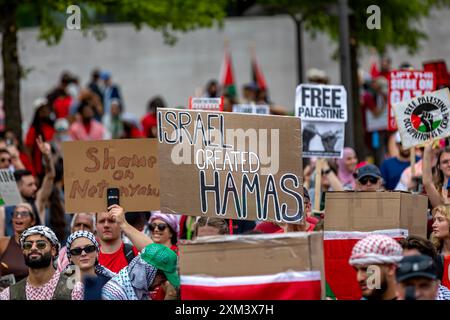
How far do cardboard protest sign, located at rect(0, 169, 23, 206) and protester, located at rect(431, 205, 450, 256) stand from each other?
4.43 metres

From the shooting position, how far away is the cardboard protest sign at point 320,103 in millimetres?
13867

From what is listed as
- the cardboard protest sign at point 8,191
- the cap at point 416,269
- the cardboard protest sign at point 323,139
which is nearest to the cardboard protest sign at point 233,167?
the cap at point 416,269

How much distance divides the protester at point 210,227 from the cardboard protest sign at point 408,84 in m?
4.98

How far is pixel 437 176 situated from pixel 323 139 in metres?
1.82

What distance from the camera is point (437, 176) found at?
12.1 meters

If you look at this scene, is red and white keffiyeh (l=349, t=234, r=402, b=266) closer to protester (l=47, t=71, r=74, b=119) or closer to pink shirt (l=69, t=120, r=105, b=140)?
pink shirt (l=69, t=120, r=105, b=140)

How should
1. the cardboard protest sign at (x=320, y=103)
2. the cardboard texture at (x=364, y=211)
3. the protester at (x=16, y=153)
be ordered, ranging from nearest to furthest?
1. the cardboard texture at (x=364, y=211)
2. the cardboard protest sign at (x=320, y=103)
3. the protester at (x=16, y=153)

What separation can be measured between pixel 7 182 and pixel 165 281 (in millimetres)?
4490

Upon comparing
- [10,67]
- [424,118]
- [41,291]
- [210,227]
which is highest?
[10,67]

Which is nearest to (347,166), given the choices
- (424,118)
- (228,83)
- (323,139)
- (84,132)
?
(323,139)

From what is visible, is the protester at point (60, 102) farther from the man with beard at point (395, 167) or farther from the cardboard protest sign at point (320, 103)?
the cardboard protest sign at point (320, 103)

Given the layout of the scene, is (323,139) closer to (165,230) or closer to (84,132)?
(165,230)

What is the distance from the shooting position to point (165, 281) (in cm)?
866

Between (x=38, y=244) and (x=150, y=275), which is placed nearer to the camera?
(x=150, y=275)
